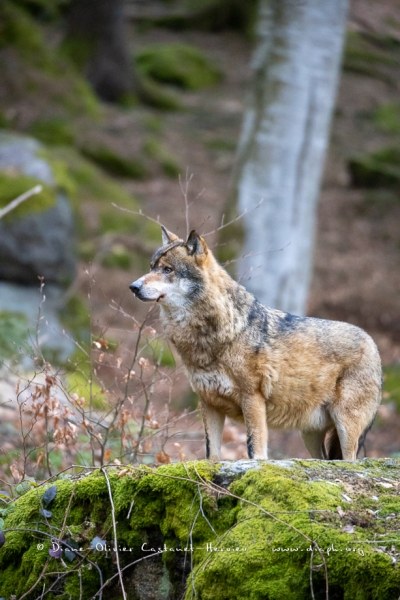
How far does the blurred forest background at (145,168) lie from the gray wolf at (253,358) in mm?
1449

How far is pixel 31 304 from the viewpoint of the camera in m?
16.7

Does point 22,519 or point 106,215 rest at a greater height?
point 22,519

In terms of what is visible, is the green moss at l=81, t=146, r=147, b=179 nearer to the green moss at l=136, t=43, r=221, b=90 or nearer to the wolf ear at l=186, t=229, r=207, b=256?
the green moss at l=136, t=43, r=221, b=90

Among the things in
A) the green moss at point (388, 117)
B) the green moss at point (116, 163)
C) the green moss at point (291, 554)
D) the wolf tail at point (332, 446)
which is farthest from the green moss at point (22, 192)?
the green moss at point (388, 117)

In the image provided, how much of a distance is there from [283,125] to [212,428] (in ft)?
29.2

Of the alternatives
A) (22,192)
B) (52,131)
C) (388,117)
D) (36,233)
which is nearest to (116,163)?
(52,131)

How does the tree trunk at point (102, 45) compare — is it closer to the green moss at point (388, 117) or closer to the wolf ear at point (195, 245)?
the green moss at point (388, 117)

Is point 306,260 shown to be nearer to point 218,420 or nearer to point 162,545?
point 218,420

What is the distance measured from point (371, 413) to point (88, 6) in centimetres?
2314

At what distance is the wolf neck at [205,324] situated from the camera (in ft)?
23.3

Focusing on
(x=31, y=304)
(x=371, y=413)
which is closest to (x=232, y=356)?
(x=371, y=413)

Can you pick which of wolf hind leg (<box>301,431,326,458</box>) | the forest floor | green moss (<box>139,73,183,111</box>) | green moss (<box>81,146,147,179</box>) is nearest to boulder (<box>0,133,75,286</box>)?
the forest floor

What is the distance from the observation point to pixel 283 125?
49.6 ft

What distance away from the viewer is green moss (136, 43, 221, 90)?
1219 inches
